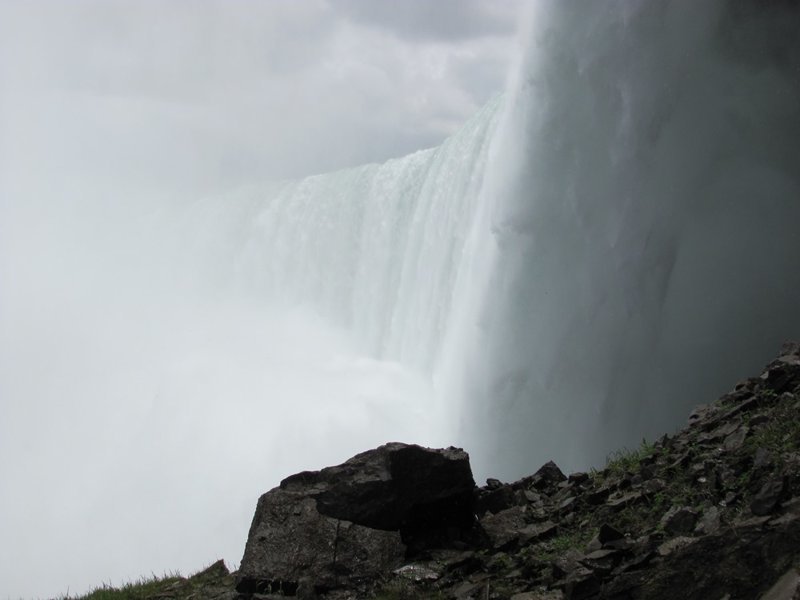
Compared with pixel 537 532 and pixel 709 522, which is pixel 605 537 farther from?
pixel 537 532

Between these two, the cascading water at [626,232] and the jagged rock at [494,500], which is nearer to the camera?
the jagged rock at [494,500]

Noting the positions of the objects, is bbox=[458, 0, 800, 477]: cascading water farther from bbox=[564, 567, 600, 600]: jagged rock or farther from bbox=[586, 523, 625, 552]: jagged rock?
bbox=[564, 567, 600, 600]: jagged rock

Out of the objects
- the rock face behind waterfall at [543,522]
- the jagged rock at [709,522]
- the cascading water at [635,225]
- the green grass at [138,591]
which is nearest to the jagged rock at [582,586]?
the rock face behind waterfall at [543,522]

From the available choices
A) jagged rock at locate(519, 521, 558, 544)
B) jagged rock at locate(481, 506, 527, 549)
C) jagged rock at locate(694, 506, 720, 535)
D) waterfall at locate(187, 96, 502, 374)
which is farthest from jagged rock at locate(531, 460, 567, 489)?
waterfall at locate(187, 96, 502, 374)

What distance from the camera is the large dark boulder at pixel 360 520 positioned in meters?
5.91

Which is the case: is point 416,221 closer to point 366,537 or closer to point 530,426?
point 530,426

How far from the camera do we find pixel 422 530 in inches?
246

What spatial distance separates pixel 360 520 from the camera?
6148 mm

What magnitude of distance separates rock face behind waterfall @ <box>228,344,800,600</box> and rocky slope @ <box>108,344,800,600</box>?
1cm

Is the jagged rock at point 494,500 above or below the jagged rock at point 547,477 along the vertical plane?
below

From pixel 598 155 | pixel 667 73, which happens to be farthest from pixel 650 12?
pixel 598 155

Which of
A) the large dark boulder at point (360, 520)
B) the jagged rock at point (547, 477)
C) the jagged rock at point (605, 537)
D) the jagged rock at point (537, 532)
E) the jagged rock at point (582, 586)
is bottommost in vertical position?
the jagged rock at point (582, 586)

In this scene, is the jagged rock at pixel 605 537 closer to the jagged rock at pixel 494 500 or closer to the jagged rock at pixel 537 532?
the jagged rock at pixel 537 532

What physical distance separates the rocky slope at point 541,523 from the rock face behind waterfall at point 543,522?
10 millimetres
